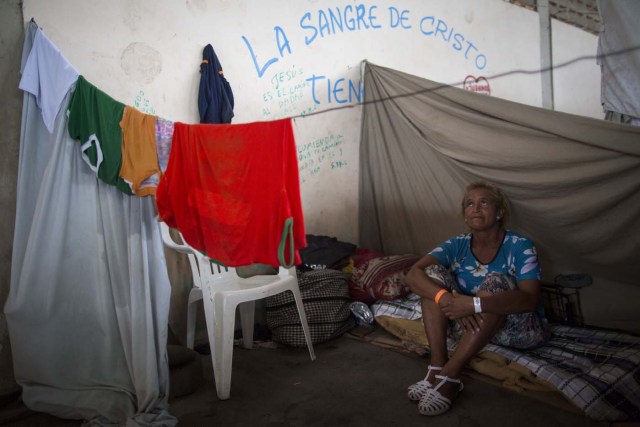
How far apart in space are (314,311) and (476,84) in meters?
2.87

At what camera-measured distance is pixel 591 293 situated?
239 centimetres

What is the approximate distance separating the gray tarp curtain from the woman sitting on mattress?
0.81ft

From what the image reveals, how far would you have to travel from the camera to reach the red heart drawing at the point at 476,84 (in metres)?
4.23

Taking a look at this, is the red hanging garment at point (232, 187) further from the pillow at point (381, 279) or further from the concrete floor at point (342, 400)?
the pillow at point (381, 279)

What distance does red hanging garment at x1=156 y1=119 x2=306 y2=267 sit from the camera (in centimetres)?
177

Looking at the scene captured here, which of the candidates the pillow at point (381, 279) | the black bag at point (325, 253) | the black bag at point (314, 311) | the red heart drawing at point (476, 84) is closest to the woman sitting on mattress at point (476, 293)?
the pillow at point (381, 279)

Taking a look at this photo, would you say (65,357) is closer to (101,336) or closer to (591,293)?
(101,336)

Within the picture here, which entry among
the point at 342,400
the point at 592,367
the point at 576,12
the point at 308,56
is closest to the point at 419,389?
the point at 342,400

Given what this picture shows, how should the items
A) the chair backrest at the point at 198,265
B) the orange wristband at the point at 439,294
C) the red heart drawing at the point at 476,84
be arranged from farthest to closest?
1. the red heart drawing at the point at 476,84
2. the chair backrest at the point at 198,265
3. the orange wristband at the point at 439,294

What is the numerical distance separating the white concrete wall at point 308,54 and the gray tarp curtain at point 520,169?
371 millimetres

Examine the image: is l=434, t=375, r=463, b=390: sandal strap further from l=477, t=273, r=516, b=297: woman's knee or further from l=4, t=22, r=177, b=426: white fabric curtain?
l=4, t=22, r=177, b=426: white fabric curtain

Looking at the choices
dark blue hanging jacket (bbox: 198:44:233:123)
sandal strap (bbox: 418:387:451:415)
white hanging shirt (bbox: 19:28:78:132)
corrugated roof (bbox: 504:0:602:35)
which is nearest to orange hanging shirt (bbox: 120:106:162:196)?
white hanging shirt (bbox: 19:28:78:132)

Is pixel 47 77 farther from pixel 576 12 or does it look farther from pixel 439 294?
pixel 576 12

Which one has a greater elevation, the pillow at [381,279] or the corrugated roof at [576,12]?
the corrugated roof at [576,12]
